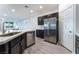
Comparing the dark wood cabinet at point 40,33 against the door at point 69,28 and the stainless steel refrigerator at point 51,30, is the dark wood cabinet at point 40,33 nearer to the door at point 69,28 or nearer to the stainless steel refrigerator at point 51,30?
the stainless steel refrigerator at point 51,30

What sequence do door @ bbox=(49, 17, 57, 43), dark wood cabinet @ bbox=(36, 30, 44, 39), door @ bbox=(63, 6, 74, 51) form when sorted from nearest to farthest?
door @ bbox=(63, 6, 74, 51), door @ bbox=(49, 17, 57, 43), dark wood cabinet @ bbox=(36, 30, 44, 39)

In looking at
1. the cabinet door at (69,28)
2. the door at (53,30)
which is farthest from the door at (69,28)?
the door at (53,30)

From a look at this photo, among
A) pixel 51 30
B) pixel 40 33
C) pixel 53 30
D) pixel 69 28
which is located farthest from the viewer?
pixel 40 33

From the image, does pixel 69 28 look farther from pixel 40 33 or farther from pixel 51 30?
pixel 40 33

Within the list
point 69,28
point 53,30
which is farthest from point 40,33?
point 69,28

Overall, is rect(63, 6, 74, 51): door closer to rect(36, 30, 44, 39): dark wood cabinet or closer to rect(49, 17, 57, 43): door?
rect(49, 17, 57, 43): door

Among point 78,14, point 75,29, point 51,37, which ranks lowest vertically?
point 51,37

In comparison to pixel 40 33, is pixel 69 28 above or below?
above

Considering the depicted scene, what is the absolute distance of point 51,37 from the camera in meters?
8.10

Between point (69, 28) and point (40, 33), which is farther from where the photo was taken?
point (40, 33)

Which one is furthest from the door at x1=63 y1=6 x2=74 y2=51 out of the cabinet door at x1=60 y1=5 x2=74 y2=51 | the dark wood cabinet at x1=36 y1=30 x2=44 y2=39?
the dark wood cabinet at x1=36 y1=30 x2=44 y2=39
